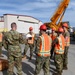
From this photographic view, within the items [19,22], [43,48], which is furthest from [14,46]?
[19,22]

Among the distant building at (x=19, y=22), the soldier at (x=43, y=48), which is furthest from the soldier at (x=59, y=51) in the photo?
the distant building at (x=19, y=22)

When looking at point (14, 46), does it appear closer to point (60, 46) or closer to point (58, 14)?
point (60, 46)

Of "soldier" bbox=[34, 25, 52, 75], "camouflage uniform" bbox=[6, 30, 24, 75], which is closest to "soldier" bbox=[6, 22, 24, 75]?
"camouflage uniform" bbox=[6, 30, 24, 75]

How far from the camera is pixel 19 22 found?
47.2m

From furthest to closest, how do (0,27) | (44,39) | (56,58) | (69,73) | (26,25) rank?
1. (26,25)
2. (0,27)
3. (69,73)
4. (56,58)
5. (44,39)

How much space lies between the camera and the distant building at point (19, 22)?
43419 millimetres

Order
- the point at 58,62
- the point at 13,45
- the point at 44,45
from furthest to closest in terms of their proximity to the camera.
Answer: the point at 58,62
the point at 13,45
the point at 44,45

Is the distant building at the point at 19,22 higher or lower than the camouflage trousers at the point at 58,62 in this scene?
higher

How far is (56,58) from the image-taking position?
25.0ft

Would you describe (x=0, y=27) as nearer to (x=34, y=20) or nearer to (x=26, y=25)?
(x=26, y=25)

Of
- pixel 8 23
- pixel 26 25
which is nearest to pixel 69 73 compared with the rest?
pixel 8 23

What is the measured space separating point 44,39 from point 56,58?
1.35 m

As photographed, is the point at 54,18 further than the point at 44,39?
Yes

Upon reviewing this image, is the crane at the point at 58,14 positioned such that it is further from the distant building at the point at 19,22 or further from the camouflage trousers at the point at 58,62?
the distant building at the point at 19,22
